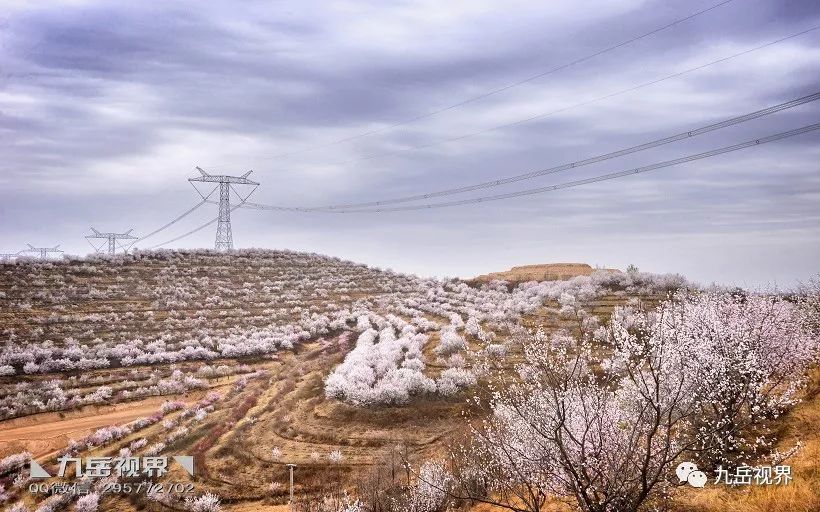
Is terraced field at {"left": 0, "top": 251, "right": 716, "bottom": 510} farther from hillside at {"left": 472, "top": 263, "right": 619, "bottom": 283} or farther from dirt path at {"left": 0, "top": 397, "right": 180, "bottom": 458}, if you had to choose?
hillside at {"left": 472, "top": 263, "right": 619, "bottom": 283}

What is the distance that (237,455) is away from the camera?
20422 millimetres

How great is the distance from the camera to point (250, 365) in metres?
32.5

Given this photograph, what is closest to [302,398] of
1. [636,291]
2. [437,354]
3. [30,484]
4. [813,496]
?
[437,354]

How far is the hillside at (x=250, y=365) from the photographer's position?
20109 mm

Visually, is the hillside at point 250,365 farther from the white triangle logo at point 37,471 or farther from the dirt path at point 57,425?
the white triangle logo at point 37,471

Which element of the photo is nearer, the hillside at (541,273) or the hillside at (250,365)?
the hillside at (250,365)

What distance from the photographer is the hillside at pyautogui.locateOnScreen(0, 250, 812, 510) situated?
66.0 feet

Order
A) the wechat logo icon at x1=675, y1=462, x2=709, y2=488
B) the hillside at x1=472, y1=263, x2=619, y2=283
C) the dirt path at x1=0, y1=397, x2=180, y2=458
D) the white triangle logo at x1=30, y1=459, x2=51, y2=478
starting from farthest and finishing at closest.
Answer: the hillside at x1=472, y1=263, x2=619, y2=283
the dirt path at x1=0, y1=397, x2=180, y2=458
the white triangle logo at x1=30, y1=459, x2=51, y2=478
the wechat logo icon at x1=675, y1=462, x2=709, y2=488

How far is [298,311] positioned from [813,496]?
3907 centimetres

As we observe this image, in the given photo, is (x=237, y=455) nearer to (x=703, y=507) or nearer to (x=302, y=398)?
(x=302, y=398)

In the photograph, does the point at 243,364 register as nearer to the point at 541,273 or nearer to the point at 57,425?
the point at 57,425

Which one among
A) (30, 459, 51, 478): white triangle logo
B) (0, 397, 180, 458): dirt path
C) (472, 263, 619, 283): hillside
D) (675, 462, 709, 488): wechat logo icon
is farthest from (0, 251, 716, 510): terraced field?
(472, 263, 619, 283): hillside

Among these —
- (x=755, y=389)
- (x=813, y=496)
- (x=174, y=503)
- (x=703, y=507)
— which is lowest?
(x=174, y=503)

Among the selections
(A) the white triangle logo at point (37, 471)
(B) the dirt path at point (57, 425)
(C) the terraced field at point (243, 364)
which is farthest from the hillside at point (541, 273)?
(A) the white triangle logo at point (37, 471)
